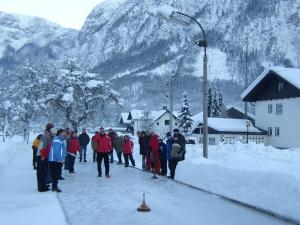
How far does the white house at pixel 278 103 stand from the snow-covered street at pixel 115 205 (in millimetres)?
30093

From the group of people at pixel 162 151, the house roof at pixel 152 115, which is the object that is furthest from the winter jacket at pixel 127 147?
the house roof at pixel 152 115

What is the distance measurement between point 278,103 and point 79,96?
19.5m

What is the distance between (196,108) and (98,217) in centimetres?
16274

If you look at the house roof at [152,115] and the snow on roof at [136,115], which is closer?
the house roof at [152,115]

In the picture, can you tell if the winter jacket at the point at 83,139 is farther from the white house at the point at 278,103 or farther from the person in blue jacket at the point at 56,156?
the white house at the point at 278,103

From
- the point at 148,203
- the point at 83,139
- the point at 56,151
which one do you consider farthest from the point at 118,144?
the point at 148,203

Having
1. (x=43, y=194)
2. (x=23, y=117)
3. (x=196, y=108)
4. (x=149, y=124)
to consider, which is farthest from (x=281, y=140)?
(x=196, y=108)

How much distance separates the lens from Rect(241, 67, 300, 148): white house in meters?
44.3

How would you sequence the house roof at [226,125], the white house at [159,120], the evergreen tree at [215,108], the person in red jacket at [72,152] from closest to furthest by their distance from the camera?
the person in red jacket at [72,152] → the house roof at [226,125] → the evergreen tree at [215,108] → the white house at [159,120]

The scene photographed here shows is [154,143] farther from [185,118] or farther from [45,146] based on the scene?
[185,118]

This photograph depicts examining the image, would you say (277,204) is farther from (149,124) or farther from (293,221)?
(149,124)

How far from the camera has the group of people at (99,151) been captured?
1404 cm

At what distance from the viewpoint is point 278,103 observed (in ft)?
154

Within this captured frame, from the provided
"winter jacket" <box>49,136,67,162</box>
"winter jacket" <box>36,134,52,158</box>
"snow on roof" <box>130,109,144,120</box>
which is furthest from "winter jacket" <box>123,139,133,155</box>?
"snow on roof" <box>130,109,144,120</box>
